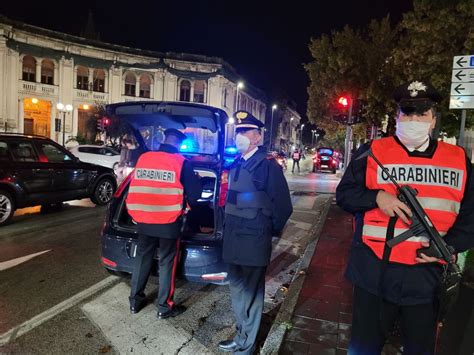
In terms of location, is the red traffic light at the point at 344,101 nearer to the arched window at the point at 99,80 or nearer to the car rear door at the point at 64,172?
the car rear door at the point at 64,172

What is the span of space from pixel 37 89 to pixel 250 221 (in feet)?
127

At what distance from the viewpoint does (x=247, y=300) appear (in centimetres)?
324

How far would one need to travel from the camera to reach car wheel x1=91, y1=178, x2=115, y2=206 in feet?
32.3

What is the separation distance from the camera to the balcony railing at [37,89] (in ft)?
116

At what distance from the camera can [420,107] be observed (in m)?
2.18

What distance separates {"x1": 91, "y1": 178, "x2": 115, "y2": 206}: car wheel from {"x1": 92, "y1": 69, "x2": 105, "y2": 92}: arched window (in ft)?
106

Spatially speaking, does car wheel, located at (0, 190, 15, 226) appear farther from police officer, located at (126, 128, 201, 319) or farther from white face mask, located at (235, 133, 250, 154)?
white face mask, located at (235, 133, 250, 154)

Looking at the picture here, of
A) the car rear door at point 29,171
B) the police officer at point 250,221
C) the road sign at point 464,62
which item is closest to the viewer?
the police officer at point 250,221

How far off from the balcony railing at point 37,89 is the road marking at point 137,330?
36.8m

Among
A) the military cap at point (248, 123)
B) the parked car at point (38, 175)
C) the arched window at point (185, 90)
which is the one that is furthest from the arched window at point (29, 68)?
the military cap at point (248, 123)

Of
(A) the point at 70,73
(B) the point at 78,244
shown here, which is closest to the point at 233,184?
(B) the point at 78,244

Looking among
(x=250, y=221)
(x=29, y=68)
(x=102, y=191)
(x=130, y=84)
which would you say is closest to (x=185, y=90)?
(x=130, y=84)

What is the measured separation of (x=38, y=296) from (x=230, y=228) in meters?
2.62

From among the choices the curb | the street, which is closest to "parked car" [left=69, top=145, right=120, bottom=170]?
the street
